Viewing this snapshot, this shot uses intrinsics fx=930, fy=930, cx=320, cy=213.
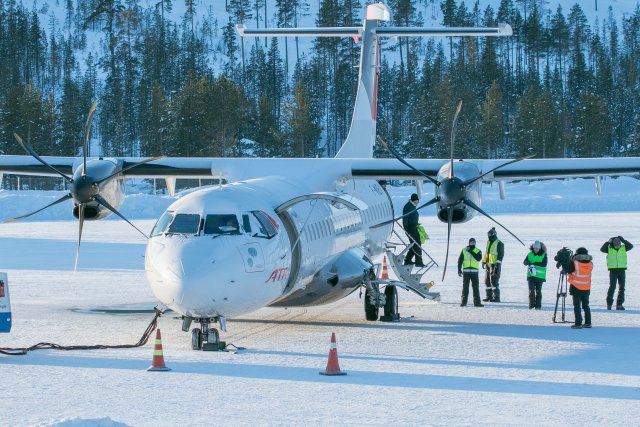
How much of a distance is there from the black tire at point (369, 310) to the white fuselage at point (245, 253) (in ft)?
1.13

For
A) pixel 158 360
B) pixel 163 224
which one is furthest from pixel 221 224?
pixel 158 360

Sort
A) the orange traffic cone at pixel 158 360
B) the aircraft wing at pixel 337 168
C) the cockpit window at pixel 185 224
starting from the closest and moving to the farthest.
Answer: the orange traffic cone at pixel 158 360 < the cockpit window at pixel 185 224 < the aircraft wing at pixel 337 168

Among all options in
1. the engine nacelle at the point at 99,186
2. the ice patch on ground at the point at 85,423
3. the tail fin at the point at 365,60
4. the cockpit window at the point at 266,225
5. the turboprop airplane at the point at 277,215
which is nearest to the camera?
the ice patch on ground at the point at 85,423

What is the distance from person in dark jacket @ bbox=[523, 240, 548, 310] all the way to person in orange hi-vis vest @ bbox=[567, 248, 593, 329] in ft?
7.42

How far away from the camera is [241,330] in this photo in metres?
14.8

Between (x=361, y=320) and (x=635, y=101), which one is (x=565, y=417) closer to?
(x=361, y=320)

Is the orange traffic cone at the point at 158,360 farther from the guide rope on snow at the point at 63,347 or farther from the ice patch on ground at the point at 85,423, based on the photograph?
the ice patch on ground at the point at 85,423

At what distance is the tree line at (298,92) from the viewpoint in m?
71.8

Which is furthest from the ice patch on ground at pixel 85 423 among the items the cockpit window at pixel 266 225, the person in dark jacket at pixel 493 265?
the person in dark jacket at pixel 493 265

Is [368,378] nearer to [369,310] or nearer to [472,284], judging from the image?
[369,310]

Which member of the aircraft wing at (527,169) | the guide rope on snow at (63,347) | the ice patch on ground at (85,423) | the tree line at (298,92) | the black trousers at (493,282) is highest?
the tree line at (298,92)

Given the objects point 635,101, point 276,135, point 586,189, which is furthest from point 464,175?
point 635,101

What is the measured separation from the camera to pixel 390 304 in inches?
638

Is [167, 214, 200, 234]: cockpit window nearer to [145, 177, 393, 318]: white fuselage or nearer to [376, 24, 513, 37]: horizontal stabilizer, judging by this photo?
[145, 177, 393, 318]: white fuselage
